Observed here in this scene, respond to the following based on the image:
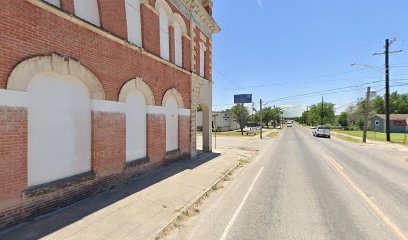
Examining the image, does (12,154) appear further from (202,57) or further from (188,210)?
(202,57)

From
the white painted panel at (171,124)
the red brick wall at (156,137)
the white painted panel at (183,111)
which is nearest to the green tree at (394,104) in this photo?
the white painted panel at (183,111)

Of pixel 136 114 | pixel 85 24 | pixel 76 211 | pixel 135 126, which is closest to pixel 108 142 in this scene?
pixel 135 126

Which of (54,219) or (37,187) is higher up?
(37,187)

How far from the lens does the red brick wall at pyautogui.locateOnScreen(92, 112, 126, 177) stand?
6.95 metres

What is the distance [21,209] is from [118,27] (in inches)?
250

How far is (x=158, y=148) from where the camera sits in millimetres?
10250

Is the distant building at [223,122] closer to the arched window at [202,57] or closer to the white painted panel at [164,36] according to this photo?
the arched window at [202,57]

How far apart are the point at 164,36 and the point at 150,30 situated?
1361mm

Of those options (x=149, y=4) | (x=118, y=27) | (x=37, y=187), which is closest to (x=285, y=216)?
(x=37, y=187)

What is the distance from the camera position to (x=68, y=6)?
6.14 metres

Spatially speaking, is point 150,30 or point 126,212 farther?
point 150,30

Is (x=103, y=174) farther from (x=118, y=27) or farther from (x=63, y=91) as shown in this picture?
(x=118, y=27)

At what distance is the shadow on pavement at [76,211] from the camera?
14.8ft

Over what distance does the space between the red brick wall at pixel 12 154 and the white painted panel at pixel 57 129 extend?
8.8 inches
